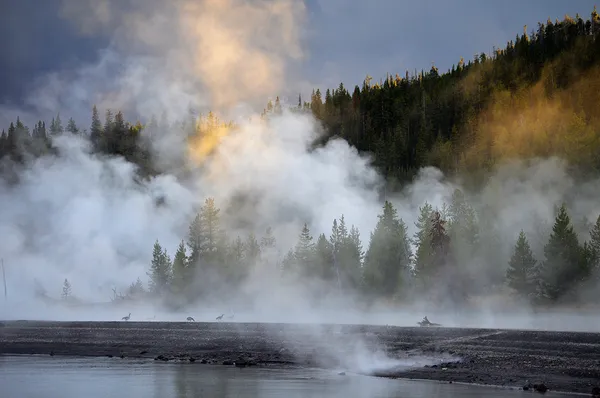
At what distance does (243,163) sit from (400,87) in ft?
186

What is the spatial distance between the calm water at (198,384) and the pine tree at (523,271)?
33.8 meters

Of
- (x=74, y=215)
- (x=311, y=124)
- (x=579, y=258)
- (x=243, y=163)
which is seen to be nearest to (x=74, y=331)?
(x=579, y=258)

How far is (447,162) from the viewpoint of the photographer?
131750 mm

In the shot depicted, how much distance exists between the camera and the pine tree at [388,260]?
258ft

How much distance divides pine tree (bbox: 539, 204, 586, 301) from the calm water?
3301 centimetres

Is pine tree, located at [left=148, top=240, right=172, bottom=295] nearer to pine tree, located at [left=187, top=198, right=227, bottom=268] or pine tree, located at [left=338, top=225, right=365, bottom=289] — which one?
pine tree, located at [left=187, top=198, right=227, bottom=268]

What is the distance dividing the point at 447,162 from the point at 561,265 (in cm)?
7010

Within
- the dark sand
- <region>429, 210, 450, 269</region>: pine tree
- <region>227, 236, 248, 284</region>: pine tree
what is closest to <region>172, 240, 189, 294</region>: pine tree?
<region>227, 236, 248, 284</region>: pine tree

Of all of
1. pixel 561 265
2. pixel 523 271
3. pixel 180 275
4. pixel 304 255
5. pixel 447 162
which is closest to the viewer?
pixel 561 265

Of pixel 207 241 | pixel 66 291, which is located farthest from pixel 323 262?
pixel 66 291

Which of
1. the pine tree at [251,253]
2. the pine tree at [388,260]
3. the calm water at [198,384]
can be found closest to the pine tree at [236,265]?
the pine tree at [251,253]

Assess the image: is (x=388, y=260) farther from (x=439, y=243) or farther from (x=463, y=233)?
(x=439, y=243)

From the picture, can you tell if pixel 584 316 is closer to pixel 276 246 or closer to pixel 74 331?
pixel 74 331

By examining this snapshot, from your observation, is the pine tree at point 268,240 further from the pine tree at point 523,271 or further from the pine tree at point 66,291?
the pine tree at point 523,271
